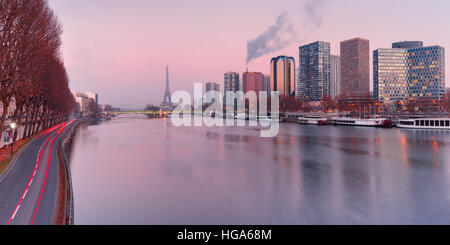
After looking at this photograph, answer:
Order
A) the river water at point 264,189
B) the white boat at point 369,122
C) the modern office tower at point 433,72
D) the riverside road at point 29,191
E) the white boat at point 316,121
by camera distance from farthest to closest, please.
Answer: the modern office tower at point 433,72
the white boat at point 316,121
the white boat at point 369,122
the river water at point 264,189
the riverside road at point 29,191

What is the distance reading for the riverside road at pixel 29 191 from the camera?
12422 mm

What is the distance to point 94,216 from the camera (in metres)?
16.6

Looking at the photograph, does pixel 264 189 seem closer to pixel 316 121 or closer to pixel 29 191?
pixel 29 191

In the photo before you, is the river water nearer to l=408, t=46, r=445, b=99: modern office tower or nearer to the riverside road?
the riverside road

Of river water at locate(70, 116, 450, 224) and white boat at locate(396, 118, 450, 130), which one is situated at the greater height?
white boat at locate(396, 118, 450, 130)

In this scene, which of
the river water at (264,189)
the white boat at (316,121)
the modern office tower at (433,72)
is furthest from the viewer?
the modern office tower at (433,72)

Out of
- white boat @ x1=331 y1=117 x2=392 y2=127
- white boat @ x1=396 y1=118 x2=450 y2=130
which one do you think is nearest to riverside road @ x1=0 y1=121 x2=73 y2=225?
white boat @ x1=396 y1=118 x2=450 y2=130

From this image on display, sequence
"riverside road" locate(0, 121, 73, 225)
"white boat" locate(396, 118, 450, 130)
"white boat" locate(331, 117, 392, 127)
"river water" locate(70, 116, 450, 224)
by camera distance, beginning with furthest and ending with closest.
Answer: "white boat" locate(331, 117, 392, 127)
"white boat" locate(396, 118, 450, 130)
"river water" locate(70, 116, 450, 224)
"riverside road" locate(0, 121, 73, 225)

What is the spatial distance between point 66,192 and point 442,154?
46277mm

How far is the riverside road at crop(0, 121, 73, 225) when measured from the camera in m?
12.4

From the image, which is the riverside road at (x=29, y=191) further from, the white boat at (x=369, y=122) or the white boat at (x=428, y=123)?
the white boat at (x=369, y=122)

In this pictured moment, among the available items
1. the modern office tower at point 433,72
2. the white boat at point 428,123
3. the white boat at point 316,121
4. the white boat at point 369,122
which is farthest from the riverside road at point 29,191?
the modern office tower at point 433,72
